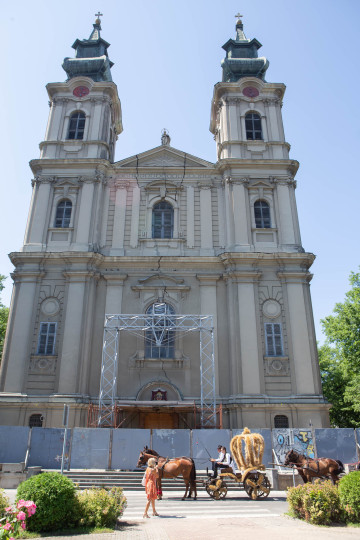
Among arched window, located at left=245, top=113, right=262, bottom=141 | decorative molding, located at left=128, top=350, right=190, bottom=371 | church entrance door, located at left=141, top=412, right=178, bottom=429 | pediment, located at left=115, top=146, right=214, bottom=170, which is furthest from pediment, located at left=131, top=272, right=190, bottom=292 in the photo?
arched window, located at left=245, top=113, right=262, bottom=141

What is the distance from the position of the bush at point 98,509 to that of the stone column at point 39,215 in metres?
16.7

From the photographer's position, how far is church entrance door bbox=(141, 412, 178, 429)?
68.5ft

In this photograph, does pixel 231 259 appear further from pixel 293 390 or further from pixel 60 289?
pixel 60 289

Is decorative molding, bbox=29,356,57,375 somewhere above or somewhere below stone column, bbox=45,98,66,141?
below

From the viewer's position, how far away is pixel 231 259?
2277cm

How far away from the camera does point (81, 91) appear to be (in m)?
28.8

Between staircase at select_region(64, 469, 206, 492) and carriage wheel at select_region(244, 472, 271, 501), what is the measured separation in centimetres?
235

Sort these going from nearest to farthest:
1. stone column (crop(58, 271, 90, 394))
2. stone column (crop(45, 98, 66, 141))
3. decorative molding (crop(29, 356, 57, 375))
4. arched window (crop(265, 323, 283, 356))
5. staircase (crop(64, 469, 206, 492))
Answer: staircase (crop(64, 469, 206, 492)) → stone column (crop(58, 271, 90, 394)) → decorative molding (crop(29, 356, 57, 375)) → arched window (crop(265, 323, 283, 356)) → stone column (crop(45, 98, 66, 141))

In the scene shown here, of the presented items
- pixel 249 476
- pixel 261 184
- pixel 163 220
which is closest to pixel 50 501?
pixel 249 476

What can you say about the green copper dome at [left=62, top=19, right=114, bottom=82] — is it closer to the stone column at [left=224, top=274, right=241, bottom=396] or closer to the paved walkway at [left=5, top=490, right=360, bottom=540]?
the stone column at [left=224, top=274, right=241, bottom=396]

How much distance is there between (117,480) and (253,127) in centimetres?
2215

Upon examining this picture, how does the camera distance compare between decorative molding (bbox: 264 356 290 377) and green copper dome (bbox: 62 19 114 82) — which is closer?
decorative molding (bbox: 264 356 290 377)

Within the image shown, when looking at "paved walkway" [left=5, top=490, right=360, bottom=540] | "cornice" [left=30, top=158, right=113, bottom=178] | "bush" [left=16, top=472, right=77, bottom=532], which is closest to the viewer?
"paved walkway" [left=5, top=490, right=360, bottom=540]

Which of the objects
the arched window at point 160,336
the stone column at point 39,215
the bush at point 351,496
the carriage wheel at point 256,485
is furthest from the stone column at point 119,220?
the bush at point 351,496
